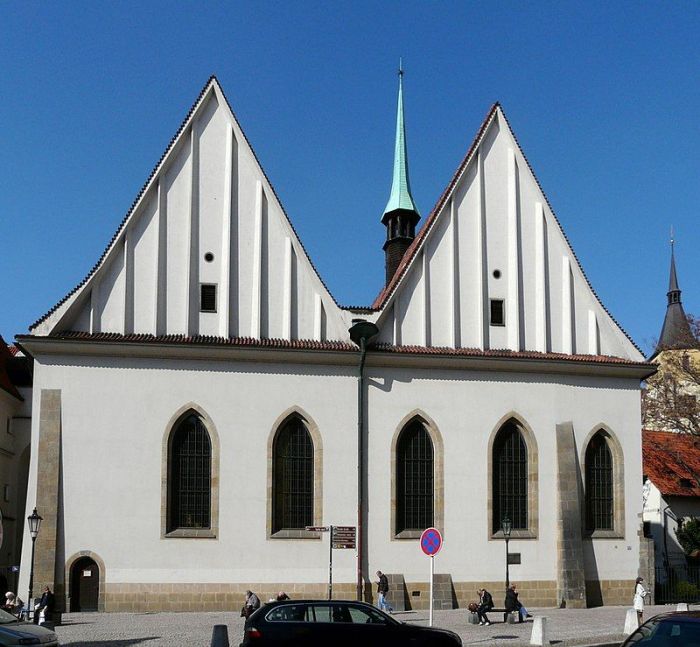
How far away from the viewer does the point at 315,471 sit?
27.0m

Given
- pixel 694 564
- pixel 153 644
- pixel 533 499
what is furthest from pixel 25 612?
pixel 694 564

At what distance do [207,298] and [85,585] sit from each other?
897 centimetres

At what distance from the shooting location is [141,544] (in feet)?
83.7

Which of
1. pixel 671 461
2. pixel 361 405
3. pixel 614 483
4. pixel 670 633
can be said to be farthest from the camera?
pixel 671 461

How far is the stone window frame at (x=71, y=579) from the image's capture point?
24812 mm

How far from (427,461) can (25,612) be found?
12.5 m

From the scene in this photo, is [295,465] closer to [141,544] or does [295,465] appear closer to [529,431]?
[141,544]

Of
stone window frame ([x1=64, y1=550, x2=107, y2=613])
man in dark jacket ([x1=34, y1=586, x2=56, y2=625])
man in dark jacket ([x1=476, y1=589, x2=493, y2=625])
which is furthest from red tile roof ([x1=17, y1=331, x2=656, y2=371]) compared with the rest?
man in dark jacket ([x1=476, y1=589, x2=493, y2=625])

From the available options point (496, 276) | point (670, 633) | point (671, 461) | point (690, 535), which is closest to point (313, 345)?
point (496, 276)

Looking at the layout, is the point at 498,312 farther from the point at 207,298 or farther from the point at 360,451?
the point at 207,298

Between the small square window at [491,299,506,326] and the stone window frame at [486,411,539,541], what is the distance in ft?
9.95

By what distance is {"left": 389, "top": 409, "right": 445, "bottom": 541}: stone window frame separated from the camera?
27.3 meters

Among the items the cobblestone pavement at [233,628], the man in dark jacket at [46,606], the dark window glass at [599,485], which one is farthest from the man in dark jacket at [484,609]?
the man in dark jacket at [46,606]

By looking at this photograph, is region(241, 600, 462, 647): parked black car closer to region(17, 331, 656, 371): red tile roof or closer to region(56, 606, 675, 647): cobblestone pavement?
region(56, 606, 675, 647): cobblestone pavement
